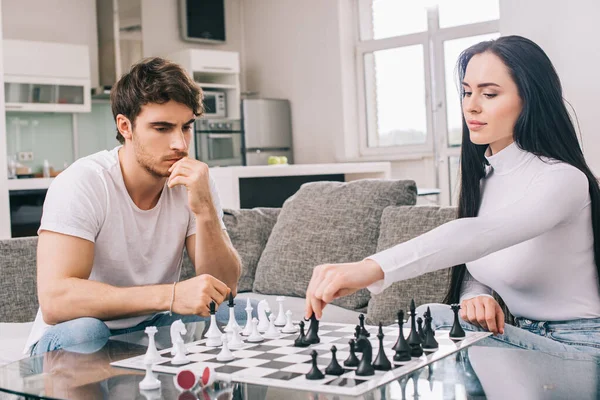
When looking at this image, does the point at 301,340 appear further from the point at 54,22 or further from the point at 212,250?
the point at 54,22

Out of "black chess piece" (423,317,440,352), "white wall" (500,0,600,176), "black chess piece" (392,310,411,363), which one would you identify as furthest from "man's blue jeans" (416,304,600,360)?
"white wall" (500,0,600,176)

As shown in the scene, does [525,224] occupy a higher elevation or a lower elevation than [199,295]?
higher

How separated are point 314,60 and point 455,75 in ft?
20.4

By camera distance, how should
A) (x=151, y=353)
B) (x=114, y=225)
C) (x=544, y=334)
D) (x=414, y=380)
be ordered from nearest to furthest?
1. (x=414, y=380)
2. (x=151, y=353)
3. (x=544, y=334)
4. (x=114, y=225)

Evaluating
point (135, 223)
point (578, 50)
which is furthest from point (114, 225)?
point (578, 50)

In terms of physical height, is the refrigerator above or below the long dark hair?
above

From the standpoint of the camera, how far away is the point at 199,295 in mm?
1775

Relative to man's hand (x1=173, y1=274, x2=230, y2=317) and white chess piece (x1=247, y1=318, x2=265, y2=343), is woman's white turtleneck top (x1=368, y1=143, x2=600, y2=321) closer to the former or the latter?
white chess piece (x1=247, y1=318, x2=265, y2=343)

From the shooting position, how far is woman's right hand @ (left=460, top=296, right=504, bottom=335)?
5.49 feet

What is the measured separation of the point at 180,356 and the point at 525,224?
2.45 feet

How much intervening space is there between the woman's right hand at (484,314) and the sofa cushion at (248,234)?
1.67 m

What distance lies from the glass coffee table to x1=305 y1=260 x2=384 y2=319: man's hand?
0.66 ft

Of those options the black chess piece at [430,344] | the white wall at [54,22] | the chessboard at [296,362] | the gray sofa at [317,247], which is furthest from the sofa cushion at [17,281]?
the white wall at [54,22]

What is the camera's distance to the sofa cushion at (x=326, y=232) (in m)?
2.96
